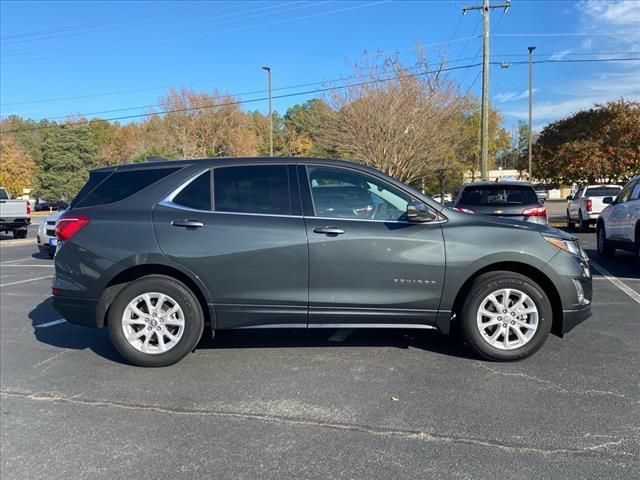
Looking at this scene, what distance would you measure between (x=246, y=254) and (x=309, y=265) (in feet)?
1.82

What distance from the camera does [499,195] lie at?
9.41m

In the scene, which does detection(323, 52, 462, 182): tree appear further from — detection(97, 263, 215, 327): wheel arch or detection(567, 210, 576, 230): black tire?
detection(97, 263, 215, 327): wheel arch

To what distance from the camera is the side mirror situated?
15.1ft

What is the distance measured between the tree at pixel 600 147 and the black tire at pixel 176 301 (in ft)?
72.5

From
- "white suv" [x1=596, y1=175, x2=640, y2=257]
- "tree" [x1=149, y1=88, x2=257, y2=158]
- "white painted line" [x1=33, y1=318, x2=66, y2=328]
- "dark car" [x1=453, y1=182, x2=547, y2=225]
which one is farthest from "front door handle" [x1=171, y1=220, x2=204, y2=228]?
"tree" [x1=149, y1=88, x2=257, y2=158]

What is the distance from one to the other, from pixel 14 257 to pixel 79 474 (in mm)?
13068

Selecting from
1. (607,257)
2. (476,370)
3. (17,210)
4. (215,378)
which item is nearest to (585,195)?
(607,257)

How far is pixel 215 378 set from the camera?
4547mm

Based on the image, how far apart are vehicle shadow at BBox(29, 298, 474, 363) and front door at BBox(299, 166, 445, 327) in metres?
0.70

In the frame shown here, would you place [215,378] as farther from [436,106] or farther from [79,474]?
[436,106]

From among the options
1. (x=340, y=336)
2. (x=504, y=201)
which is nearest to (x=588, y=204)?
(x=504, y=201)

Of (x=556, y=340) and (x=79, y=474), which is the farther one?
(x=556, y=340)

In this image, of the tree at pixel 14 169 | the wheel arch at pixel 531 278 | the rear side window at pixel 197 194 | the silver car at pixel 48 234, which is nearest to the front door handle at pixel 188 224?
the rear side window at pixel 197 194

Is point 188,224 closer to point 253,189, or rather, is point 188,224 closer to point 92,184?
point 253,189
